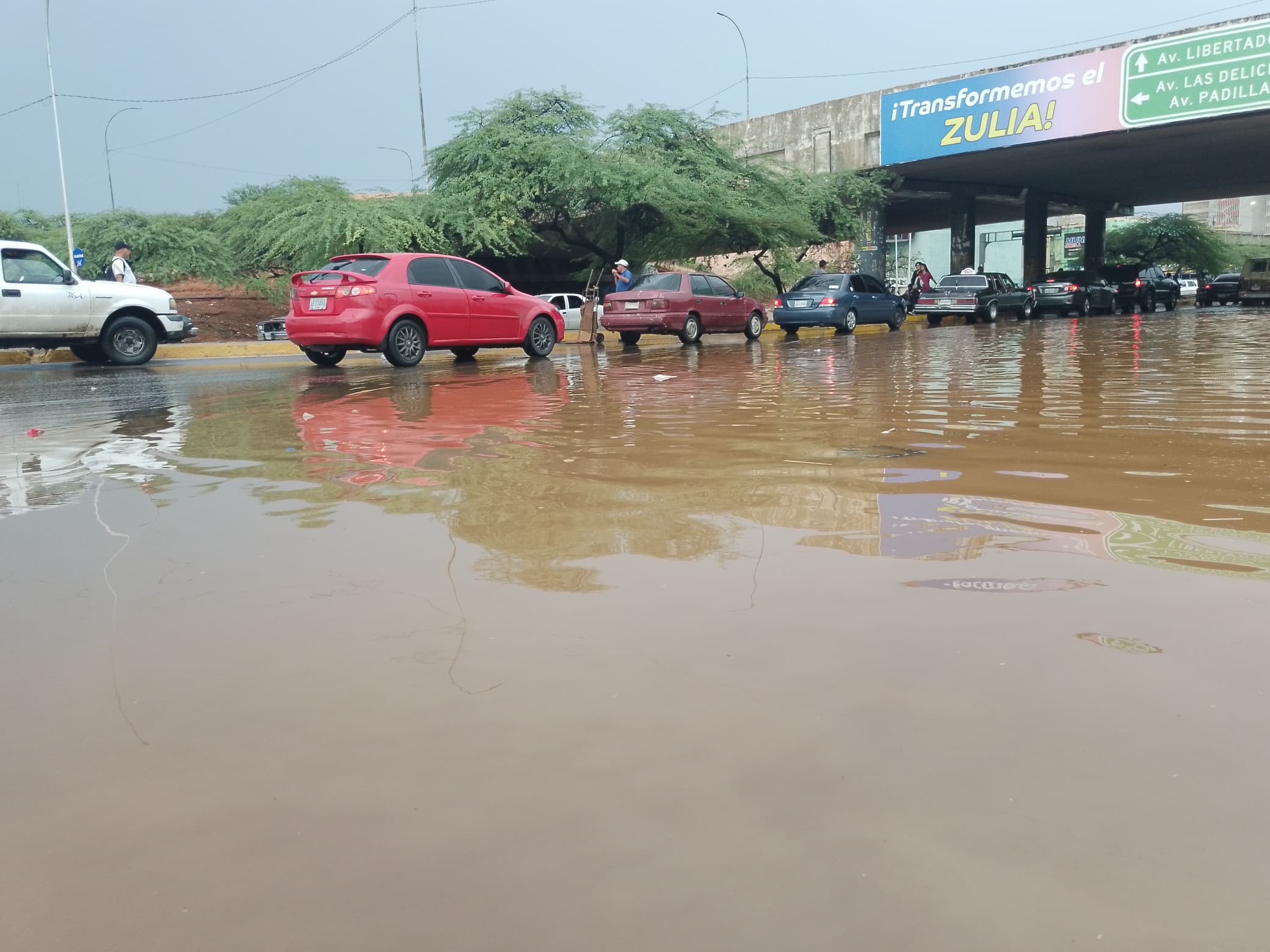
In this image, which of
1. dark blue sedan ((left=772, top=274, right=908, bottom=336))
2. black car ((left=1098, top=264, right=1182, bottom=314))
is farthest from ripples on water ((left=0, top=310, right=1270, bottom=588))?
black car ((left=1098, top=264, right=1182, bottom=314))

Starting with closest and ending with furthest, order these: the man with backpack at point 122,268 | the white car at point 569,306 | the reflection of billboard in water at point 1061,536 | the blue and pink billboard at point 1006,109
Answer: the reflection of billboard in water at point 1061,536 → the man with backpack at point 122,268 → the white car at point 569,306 → the blue and pink billboard at point 1006,109

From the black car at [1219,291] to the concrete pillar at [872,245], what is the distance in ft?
58.0

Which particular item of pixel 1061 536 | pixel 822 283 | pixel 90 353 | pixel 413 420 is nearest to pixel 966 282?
pixel 822 283

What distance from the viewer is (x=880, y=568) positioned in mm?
4270

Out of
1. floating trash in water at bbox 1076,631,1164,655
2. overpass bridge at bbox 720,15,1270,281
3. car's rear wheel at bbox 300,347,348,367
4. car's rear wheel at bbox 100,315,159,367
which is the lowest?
floating trash in water at bbox 1076,631,1164,655

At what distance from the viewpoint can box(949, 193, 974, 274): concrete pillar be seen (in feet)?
129

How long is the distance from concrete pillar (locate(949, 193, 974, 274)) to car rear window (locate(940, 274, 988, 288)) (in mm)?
8105

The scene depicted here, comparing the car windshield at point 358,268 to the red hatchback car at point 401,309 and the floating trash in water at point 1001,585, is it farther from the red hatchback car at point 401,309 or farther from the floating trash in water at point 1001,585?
the floating trash in water at point 1001,585

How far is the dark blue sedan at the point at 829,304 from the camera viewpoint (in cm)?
2525

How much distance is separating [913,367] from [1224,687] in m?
11.7

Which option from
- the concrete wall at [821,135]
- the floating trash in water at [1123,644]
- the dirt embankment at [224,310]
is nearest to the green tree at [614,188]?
the concrete wall at [821,135]

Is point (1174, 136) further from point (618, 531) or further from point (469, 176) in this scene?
point (618, 531)

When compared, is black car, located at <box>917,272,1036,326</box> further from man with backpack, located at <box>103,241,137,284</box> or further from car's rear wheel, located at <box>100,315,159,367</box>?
car's rear wheel, located at <box>100,315,159,367</box>

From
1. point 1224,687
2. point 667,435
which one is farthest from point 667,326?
point 1224,687
